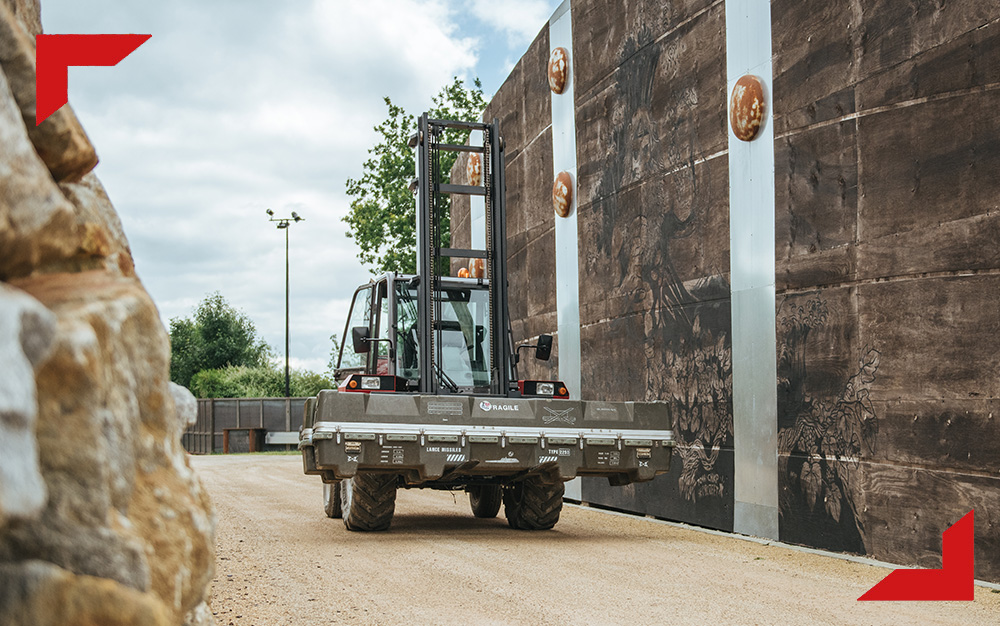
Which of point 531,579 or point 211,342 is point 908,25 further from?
point 211,342

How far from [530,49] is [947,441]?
1329 centimetres

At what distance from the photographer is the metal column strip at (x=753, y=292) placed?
37.2ft

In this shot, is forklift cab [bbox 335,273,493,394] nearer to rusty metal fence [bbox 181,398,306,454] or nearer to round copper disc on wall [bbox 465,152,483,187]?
round copper disc on wall [bbox 465,152,483,187]

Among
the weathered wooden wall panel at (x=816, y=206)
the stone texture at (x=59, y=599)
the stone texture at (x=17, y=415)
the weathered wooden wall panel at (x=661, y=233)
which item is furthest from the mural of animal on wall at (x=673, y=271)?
the stone texture at (x=17, y=415)

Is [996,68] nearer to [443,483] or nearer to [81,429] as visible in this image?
[443,483]

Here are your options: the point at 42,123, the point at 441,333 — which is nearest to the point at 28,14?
the point at 42,123

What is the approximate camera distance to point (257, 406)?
42.5 meters

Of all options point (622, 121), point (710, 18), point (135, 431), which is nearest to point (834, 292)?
point (710, 18)

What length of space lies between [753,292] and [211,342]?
5534 centimetres

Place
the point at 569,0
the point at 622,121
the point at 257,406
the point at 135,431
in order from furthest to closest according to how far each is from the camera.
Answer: the point at 257,406, the point at 569,0, the point at 622,121, the point at 135,431

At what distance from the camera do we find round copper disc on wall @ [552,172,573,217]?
17.3 metres

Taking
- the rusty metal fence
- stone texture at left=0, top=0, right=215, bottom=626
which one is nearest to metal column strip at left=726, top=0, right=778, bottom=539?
stone texture at left=0, top=0, right=215, bottom=626

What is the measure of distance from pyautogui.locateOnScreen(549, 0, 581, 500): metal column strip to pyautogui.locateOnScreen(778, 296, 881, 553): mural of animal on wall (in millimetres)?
6275

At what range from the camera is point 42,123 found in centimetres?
301
